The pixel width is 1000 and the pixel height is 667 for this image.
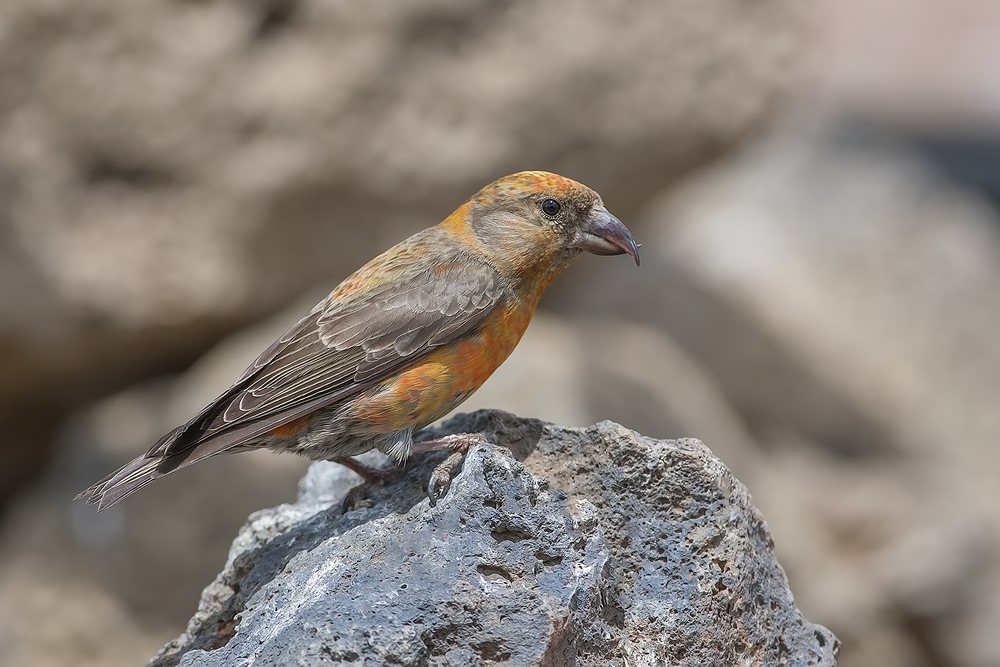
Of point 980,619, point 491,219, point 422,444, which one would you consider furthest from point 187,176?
point 980,619

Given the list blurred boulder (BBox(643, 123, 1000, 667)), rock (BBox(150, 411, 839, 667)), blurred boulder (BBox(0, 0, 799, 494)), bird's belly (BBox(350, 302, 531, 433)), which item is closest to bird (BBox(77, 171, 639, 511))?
bird's belly (BBox(350, 302, 531, 433))

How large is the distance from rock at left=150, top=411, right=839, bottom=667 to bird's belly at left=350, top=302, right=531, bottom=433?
238mm

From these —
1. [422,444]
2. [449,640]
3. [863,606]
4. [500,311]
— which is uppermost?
[863,606]

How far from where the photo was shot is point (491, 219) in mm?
4406

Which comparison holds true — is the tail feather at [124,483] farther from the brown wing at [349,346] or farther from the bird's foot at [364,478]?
the bird's foot at [364,478]

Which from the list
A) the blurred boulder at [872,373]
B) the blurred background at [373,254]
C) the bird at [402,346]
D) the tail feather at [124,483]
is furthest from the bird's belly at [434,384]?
the blurred boulder at [872,373]

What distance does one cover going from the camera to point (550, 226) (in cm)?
427

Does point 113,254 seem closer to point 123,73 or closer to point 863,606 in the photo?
point 123,73

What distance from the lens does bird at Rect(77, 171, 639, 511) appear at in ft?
12.6

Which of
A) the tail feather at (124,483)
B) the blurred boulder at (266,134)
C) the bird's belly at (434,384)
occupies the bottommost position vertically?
the tail feather at (124,483)

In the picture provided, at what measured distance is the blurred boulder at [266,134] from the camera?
671 centimetres

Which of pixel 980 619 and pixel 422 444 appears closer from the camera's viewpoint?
pixel 422 444

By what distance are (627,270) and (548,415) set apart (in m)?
3.06

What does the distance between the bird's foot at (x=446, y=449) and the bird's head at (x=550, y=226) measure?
82 centimetres
